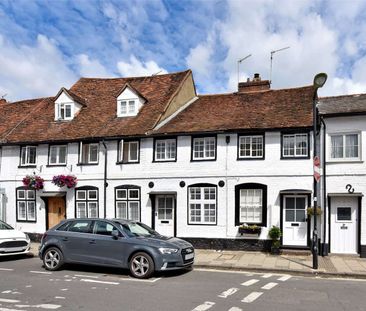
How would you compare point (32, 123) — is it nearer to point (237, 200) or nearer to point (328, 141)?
point (237, 200)

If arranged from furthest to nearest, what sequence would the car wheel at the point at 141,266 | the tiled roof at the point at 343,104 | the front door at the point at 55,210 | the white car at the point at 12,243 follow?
the front door at the point at 55,210 → the tiled roof at the point at 343,104 → the white car at the point at 12,243 → the car wheel at the point at 141,266

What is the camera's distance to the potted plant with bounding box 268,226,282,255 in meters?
16.2

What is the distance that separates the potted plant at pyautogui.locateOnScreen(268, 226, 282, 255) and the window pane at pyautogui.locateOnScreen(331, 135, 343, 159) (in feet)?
11.9

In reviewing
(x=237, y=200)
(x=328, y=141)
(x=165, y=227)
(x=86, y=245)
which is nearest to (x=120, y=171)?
(x=165, y=227)

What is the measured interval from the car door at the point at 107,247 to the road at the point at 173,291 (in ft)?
1.43

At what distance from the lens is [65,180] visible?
1958cm

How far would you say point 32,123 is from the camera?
22.5 m

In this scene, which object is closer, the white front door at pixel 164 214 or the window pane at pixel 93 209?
the white front door at pixel 164 214

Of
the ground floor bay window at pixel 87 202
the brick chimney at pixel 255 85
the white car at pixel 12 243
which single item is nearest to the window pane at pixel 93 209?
the ground floor bay window at pixel 87 202

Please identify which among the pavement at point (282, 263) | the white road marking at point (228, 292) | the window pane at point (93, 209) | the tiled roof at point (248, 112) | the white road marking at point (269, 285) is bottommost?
the pavement at point (282, 263)

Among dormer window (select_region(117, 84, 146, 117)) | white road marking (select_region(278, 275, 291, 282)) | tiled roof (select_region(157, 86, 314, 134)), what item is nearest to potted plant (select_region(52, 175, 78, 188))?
dormer window (select_region(117, 84, 146, 117))

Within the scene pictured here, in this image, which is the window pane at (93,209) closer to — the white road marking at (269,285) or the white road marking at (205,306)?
the white road marking at (269,285)

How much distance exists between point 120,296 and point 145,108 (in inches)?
511

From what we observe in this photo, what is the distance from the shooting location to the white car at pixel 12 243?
14.5m
